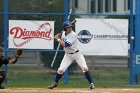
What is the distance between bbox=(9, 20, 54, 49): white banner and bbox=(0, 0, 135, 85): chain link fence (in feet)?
0.66

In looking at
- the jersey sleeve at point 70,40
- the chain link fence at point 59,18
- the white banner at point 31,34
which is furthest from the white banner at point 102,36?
the jersey sleeve at point 70,40

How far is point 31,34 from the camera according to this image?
1527cm

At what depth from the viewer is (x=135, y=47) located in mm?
15109

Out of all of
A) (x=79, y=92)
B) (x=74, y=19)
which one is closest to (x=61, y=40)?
(x=79, y=92)

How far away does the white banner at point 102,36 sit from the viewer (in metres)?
15.1

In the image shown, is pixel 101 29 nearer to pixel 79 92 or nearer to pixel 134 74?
pixel 134 74

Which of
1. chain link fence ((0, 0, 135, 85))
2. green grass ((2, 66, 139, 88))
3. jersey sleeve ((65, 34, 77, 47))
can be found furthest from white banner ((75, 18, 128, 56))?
jersey sleeve ((65, 34, 77, 47))

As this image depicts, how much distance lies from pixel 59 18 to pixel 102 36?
1.50 meters

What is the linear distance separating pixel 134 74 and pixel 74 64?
1.95m

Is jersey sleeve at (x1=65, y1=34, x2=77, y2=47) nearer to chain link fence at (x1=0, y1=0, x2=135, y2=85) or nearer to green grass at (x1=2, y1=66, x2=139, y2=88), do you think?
chain link fence at (x1=0, y1=0, x2=135, y2=85)

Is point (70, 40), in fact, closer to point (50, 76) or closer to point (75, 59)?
point (75, 59)

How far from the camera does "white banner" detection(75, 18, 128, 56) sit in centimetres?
1514

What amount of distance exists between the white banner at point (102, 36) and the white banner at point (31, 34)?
93 cm

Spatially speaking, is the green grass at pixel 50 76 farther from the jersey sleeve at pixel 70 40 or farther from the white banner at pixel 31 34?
the jersey sleeve at pixel 70 40
